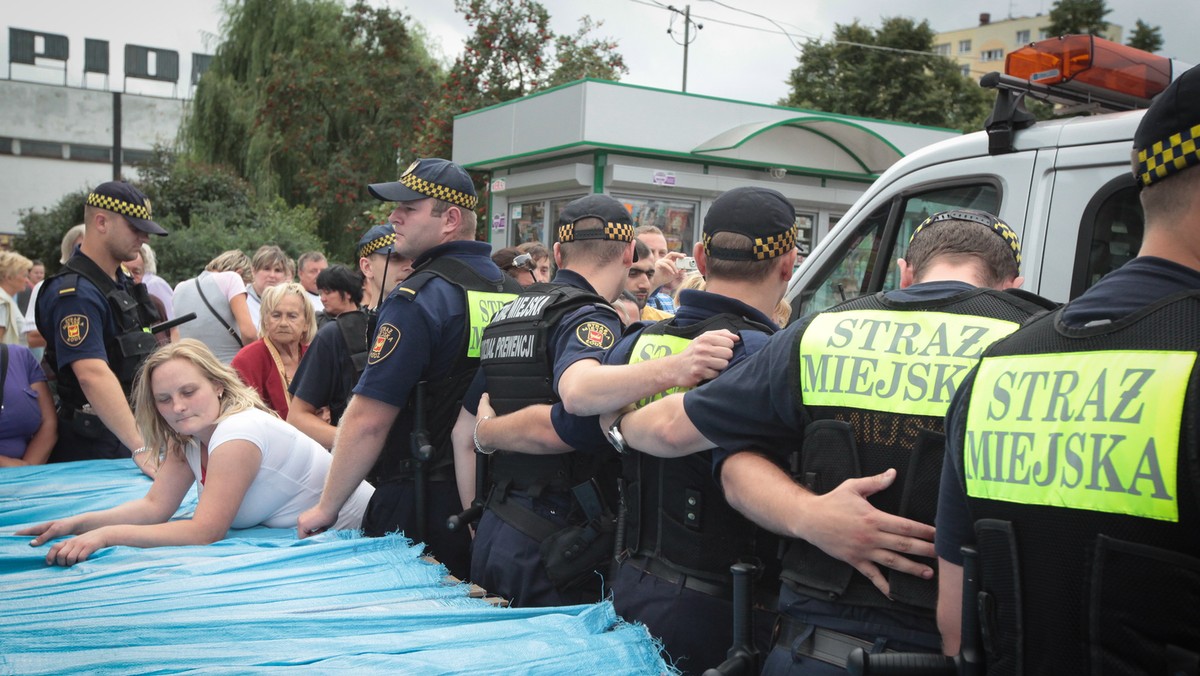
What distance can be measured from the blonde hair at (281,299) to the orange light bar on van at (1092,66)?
4143 mm

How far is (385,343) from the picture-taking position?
12.4ft

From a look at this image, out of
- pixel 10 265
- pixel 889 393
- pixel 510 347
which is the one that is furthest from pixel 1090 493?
pixel 10 265

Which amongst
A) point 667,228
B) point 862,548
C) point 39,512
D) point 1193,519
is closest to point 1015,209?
point 862,548

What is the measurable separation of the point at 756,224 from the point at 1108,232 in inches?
60.2

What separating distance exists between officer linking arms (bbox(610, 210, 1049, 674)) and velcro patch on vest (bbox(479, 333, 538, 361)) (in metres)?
1.05

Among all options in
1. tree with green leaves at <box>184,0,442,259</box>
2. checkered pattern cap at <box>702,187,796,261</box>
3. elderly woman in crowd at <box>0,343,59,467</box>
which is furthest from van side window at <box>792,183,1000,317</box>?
tree with green leaves at <box>184,0,442,259</box>

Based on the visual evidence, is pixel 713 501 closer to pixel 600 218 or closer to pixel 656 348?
pixel 656 348

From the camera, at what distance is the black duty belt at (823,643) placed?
2107mm

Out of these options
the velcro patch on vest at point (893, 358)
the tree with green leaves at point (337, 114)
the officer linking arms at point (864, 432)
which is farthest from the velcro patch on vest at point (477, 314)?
the tree with green leaves at point (337, 114)

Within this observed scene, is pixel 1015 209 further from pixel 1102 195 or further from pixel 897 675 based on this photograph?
pixel 897 675

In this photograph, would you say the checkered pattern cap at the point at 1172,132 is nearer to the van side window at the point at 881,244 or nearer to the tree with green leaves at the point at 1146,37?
the van side window at the point at 881,244

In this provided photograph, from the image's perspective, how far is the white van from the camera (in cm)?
338

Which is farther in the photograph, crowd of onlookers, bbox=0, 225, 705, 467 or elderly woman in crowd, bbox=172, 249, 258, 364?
elderly woman in crowd, bbox=172, 249, 258, 364

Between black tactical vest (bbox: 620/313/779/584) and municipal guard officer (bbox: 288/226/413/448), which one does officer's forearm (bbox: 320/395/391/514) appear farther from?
black tactical vest (bbox: 620/313/779/584)
